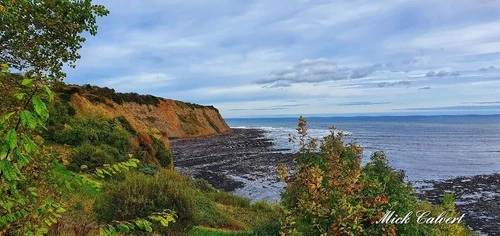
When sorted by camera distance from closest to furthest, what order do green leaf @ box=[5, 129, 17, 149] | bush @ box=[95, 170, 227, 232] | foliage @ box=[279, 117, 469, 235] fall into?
green leaf @ box=[5, 129, 17, 149] < foliage @ box=[279, 117, 469, 235] < bush @ box=[95, 170, 227, 232]

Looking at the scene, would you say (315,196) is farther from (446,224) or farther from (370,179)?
(446,224)

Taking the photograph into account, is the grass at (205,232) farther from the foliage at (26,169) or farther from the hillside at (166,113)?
the hillside at (166,113)

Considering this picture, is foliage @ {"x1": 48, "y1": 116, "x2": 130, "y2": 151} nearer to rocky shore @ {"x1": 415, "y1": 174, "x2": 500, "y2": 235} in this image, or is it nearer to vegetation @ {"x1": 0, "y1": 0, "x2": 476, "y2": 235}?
vegetation @ {"x1": 0, "y1": 0, "x2": 476, "y2": 235}

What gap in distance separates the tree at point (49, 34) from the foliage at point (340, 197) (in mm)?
5683

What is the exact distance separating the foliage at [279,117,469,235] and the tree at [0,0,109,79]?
5683mm

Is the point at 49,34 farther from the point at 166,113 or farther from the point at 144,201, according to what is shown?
the point at 166,113

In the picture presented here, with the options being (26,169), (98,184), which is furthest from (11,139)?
(98,184)

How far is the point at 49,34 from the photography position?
9.21 m

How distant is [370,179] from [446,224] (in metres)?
3.76

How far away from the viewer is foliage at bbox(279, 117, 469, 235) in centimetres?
675

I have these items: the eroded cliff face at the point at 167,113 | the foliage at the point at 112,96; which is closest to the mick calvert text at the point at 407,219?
the foliage at the point at 112,96

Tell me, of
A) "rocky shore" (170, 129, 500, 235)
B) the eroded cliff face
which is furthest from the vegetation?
the eroded cliff face

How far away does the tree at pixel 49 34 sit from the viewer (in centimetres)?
852

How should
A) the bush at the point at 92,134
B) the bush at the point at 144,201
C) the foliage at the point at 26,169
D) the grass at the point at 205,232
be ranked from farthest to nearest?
the bush at the point at 92,134 < the grass at the point at 205,232 < the bush at the point at 144,201 < the foliage at the point at 26,169
